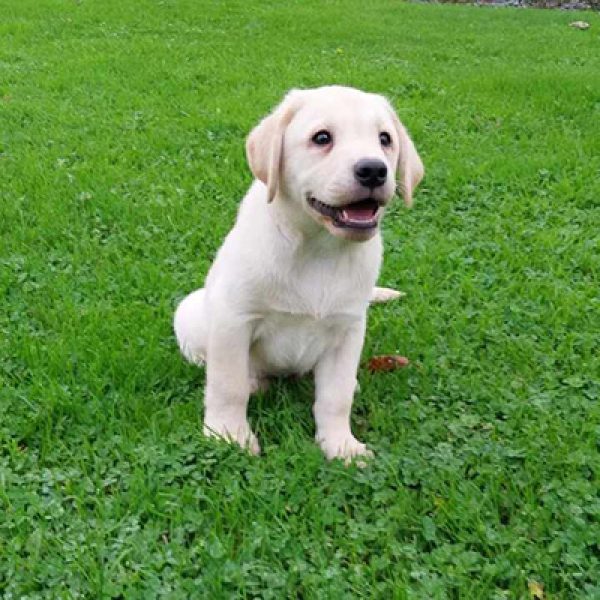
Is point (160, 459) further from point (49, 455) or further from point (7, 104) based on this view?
point (7, 104)

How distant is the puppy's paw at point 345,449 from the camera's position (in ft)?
8.89

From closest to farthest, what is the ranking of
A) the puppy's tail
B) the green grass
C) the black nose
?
the green grass → the black nose → the puppy's tail

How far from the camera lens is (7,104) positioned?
6.66m

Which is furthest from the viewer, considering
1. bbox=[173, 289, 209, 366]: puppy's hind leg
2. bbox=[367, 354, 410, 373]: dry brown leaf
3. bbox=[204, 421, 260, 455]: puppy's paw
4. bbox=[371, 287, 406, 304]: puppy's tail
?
bbox=[371, 287, 406, 304]: puppy's tail

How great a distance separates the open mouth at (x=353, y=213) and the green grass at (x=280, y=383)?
79 centimetres

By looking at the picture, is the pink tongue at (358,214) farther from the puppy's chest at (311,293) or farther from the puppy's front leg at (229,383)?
the puppy's front leg at (229,383)

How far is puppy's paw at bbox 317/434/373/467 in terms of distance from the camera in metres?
2.71

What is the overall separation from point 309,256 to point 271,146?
1.28ft

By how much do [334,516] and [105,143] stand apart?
4.10 meters

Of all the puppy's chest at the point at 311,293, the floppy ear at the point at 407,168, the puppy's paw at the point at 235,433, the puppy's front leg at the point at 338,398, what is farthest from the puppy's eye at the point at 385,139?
the puppy's paw at the point at 235,433

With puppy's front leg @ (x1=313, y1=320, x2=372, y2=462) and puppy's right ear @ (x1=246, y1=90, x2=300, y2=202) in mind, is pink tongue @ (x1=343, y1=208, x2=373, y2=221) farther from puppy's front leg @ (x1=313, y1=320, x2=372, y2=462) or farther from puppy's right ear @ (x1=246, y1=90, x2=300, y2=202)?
puppy's front leg @ (x1=313, y1=320, x2=372, y2=462)

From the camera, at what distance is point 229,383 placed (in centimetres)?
275

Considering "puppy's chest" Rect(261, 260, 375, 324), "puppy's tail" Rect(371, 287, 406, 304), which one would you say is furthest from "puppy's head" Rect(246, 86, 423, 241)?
"puppy's tail" Rect(371, 287, 406, 304)

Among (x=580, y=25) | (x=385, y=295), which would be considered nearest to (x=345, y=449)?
(x=385, y=295)
